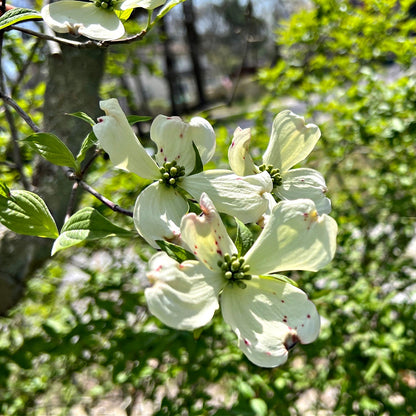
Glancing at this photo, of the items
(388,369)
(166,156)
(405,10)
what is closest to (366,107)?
(405,10)

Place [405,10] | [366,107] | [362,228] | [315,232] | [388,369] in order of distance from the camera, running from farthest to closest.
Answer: [362,228]
[405,10]
[366,107]
[388,369]
[315,232]

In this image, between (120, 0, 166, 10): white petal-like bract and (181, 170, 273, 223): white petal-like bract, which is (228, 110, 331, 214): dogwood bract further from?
(120, 0, 166, 10): white petal-like bract

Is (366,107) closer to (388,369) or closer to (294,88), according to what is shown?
(294,88)

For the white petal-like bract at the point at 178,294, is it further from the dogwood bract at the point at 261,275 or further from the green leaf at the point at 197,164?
the green leaf at the point at 197,164

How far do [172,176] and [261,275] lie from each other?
130mm

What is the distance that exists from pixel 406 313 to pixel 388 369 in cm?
20

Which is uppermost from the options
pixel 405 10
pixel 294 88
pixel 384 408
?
pixel 405 10

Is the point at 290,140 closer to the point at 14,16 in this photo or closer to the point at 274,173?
the point at 274,173

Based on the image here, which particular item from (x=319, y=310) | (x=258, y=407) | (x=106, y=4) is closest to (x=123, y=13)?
(x=106, y=4)

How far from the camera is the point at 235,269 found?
0.38 meters

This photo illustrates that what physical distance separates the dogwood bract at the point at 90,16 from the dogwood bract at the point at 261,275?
223mm

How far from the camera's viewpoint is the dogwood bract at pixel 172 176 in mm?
391

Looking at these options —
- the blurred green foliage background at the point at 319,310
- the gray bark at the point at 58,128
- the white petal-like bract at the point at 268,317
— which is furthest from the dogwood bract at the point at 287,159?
the gray bark at the point at 58,128

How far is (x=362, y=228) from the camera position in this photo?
1.57 metres
